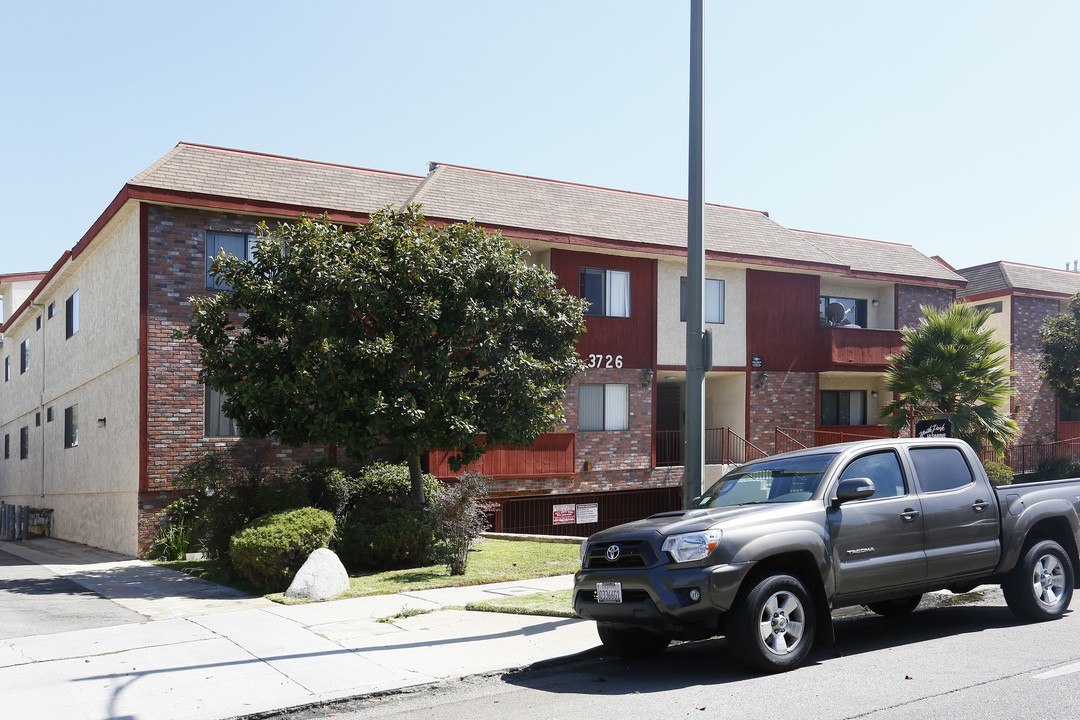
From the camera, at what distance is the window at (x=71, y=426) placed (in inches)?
938

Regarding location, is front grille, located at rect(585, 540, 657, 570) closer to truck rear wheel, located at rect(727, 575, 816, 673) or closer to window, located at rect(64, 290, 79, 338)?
truck rear wheel, located at rect(727, 575, 816, 673)

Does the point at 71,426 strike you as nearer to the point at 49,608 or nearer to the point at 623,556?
the point at 49,608

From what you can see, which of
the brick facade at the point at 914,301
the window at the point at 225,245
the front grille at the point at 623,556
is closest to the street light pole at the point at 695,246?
the front grille at the point at 623,556

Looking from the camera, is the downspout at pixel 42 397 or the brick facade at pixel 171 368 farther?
the downspout at pixel 42 397

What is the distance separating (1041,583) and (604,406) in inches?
583

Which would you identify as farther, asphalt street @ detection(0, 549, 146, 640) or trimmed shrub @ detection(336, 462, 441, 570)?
trimmed shrub @ detection(336, 462, 441, 570)

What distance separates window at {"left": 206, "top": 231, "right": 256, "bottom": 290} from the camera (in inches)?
715

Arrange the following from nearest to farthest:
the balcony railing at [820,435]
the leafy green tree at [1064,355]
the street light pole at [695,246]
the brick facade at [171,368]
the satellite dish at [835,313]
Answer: the street light pole at [695,246]
the brick facade at [171,368]
the balcony railing at [820,435]
the satellite dish at [835,313]
the leafy green tree at [1064,355]

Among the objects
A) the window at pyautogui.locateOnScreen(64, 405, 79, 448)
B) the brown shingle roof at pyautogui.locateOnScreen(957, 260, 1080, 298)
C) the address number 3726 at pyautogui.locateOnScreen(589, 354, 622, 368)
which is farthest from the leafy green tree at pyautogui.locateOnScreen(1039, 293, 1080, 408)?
the window at pyautogui.locateOnScreen(64, 405, 79, 448)

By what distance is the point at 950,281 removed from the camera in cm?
2984

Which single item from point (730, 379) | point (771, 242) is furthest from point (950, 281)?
point (730, 379)

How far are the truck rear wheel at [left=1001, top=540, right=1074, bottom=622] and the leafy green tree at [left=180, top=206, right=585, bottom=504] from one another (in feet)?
25.8

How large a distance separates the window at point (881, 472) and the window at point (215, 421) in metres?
13.4

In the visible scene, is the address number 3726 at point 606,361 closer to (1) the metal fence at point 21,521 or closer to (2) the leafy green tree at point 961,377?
(2) the leafy green tree at point 961,377
